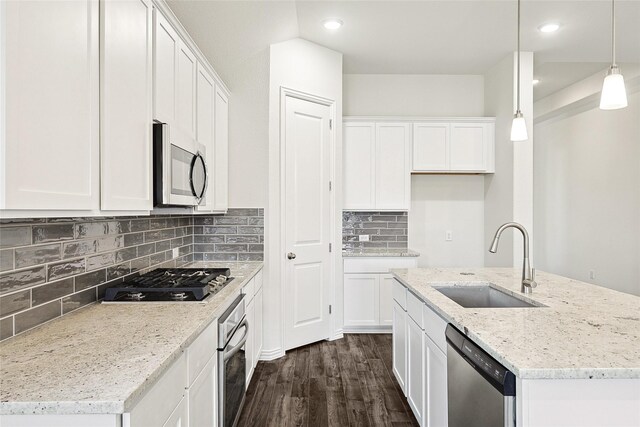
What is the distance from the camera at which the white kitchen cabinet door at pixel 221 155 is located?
9.82 feet

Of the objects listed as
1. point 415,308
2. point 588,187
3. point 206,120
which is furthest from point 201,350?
point 588,187

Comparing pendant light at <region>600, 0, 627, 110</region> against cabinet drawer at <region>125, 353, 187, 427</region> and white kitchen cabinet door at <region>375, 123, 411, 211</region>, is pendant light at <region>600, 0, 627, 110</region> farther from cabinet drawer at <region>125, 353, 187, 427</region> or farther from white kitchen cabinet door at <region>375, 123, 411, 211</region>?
white kitchen cabinet door at <region>375, 123, 411, 211</region>

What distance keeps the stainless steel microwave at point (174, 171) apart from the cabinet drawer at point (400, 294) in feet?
4.64

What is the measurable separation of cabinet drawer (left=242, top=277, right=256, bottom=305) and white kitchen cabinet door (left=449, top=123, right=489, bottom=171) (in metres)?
2.59

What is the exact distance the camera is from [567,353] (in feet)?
3.96

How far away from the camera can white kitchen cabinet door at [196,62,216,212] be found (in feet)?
8.30

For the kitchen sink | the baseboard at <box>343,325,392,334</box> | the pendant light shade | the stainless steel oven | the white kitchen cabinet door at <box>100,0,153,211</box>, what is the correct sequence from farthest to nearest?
1. the baseboard at <box>343,325,392,334</box>
2. the pendant light shade
3. the kitchen sink
4. the stainless steel oven
5. the white kitchen cabinet door at <box>100,0,153,211</box>

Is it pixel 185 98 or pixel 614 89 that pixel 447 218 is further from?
pixel 185 98

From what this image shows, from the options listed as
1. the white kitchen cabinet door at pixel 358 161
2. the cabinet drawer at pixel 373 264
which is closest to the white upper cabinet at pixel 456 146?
the white kitchen cabinet door at pixel 358 161

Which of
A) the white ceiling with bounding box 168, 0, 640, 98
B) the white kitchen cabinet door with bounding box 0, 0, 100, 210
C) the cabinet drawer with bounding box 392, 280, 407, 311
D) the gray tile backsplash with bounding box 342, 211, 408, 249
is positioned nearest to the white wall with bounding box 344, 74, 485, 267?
the gray tile backsplash with bounding box 342, 211, 408, 249

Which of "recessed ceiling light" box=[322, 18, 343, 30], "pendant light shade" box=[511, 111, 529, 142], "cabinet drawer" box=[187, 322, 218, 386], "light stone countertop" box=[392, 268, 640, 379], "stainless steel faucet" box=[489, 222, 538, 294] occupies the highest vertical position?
"recessed ceiling light" box=[322, 18, 343, 30]

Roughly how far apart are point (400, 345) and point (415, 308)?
565mm

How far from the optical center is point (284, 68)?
11.4 ft

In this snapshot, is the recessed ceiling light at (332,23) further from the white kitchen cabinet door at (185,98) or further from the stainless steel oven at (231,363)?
the stainless steel oven at (231,363)
